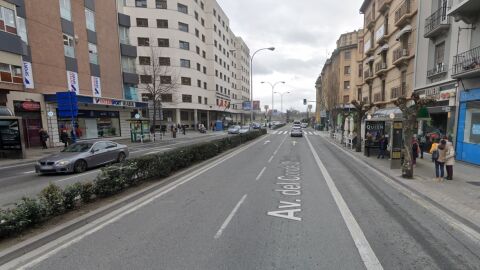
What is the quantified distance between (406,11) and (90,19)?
29.8 meters

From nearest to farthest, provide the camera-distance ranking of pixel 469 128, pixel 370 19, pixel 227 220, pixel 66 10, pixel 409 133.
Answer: pixel 227 220 → pixel 409 133 → pixel 469 128 → pixel 66 10 → pixel 370 19

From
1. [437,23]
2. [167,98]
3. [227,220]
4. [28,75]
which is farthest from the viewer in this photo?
[167,98]

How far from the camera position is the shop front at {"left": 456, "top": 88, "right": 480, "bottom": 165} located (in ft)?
39.0

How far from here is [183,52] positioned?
48.1m

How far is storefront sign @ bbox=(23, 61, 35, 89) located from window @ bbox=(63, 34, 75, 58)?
4.05 metres

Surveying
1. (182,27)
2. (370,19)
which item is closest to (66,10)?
(182,27)

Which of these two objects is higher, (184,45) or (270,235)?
(184,45)

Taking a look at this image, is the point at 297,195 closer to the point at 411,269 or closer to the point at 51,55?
the point at 411,269

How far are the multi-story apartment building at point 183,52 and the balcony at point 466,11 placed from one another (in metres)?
32.7

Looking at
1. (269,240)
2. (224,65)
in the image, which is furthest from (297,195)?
(224,65)

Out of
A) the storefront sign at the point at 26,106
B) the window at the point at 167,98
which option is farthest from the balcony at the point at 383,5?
the window at the point at 167,98

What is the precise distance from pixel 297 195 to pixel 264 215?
77.1 inches

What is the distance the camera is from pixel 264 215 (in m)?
5.68

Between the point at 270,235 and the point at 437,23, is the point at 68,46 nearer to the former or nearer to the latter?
the point at 270,235
